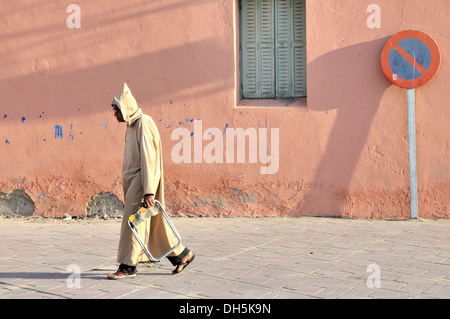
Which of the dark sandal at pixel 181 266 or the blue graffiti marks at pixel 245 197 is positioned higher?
the blue graffiti marks at pixel 245 197

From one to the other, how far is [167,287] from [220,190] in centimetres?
421

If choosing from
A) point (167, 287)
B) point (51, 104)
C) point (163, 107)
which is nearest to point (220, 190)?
point (163, 107)

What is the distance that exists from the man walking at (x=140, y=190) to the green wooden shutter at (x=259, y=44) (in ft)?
13.2

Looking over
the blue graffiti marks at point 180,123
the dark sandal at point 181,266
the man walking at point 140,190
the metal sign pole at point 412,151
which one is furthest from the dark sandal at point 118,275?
the metal sign pole at point 412,151

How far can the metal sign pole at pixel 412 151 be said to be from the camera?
9672 mm

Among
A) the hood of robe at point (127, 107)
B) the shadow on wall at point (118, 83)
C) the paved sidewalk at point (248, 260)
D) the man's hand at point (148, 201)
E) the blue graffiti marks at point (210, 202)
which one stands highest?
the shadow on wall at point (118, 83)

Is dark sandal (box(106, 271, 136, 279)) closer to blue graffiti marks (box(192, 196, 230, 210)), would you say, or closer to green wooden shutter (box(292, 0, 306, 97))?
blue graffiti marks (box(192, 196, 230, 210))

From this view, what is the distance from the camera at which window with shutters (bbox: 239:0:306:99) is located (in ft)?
33.3

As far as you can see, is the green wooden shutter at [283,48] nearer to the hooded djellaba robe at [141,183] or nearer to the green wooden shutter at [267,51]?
the green wooden shutter at [267,51]

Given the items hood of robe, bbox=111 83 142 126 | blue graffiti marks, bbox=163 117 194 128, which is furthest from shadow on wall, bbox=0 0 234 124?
hood of robe, bbox=111 83 142 126

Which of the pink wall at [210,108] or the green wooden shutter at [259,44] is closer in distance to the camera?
the pink wall at [210,108]

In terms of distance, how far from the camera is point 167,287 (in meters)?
5.90

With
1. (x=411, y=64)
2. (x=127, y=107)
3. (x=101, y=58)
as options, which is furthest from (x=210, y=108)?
(x=127, y=107)

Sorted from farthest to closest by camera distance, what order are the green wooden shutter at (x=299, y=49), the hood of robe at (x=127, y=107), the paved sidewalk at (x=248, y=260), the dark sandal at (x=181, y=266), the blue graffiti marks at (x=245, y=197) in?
the green wooden shutter at (x=299, y=49) → the blue graffiti marks at (x=245, y=197) → the dark sandal at (x=181, y=266) → the hood of robe at (x=127, y=107) → the paved sidewalk at (x=248, y=260)
